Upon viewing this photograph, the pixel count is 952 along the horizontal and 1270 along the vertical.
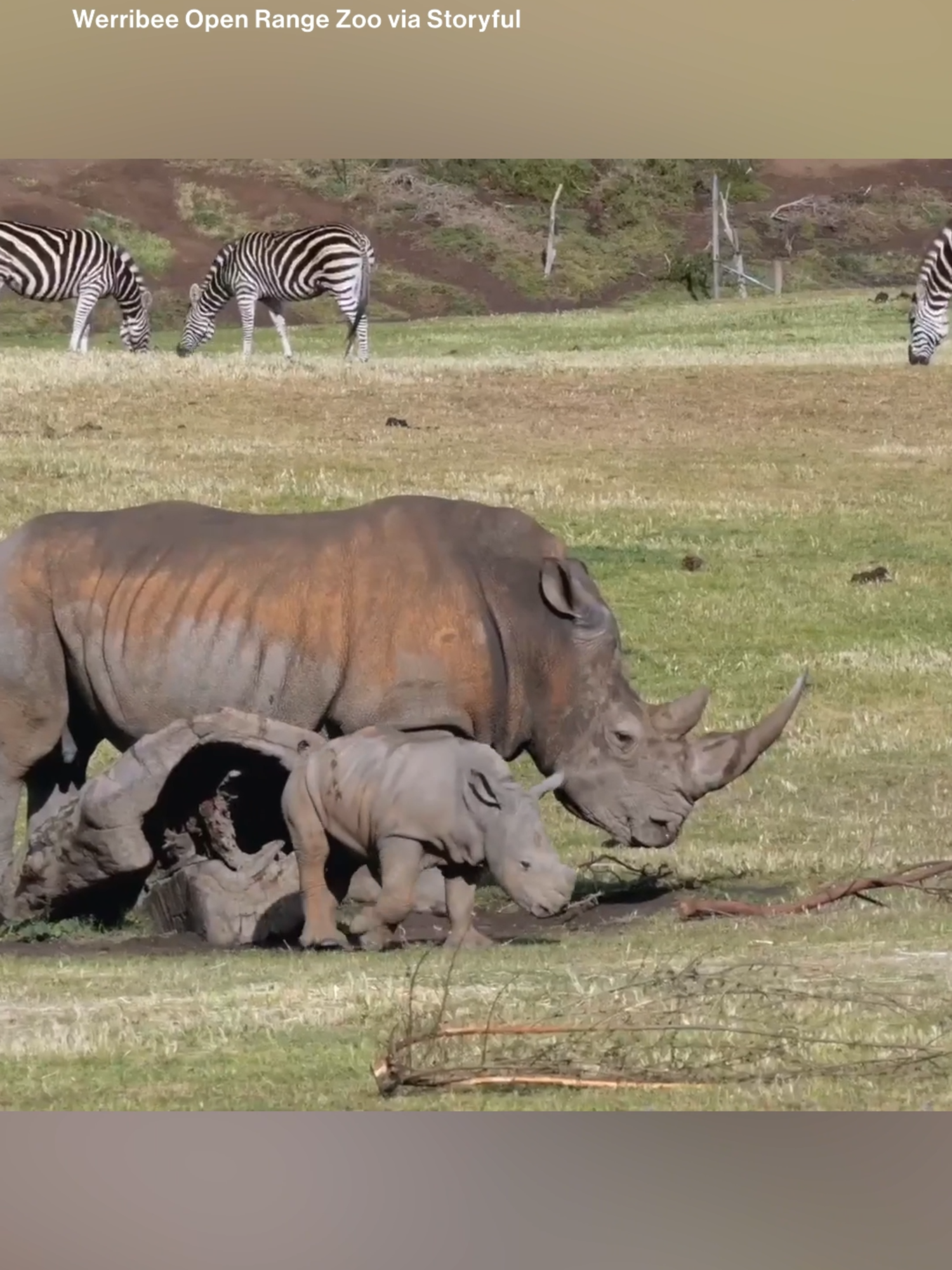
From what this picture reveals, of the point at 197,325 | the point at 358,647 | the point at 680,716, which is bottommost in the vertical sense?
the point at 197,325

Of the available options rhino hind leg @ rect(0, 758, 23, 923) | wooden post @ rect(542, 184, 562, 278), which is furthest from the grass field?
wooden post @ rect(542, 184, 562, 278)

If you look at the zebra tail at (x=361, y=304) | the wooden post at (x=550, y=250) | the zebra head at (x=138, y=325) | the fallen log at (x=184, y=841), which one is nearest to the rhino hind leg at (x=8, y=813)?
the fallen log at (x=184, y=841)

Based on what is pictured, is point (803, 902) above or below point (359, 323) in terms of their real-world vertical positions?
above

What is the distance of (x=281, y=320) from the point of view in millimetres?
33875

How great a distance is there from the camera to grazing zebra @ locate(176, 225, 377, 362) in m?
35.9

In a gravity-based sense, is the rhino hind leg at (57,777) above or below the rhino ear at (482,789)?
below

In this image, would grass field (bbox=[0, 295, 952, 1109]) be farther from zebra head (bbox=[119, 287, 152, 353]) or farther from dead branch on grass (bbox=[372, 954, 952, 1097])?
zebra head (bbox=[119, 287, 152, 353])

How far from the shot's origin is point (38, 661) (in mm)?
13930

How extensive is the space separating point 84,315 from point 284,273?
9.94 feet

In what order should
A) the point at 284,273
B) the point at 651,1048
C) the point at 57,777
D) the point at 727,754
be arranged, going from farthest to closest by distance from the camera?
the point at 284,273 → the point at 57,777 → the point at 727,754 → the point at 651,1048

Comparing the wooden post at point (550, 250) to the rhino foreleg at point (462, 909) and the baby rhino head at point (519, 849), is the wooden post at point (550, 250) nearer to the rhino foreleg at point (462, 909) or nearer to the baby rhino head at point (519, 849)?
the rhino foreleg at point (462, 909)

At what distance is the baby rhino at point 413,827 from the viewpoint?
12.1 metres

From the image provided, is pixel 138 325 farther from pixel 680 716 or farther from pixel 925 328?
pixel 680 716

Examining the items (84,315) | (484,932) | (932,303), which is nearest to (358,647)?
(484,932)
